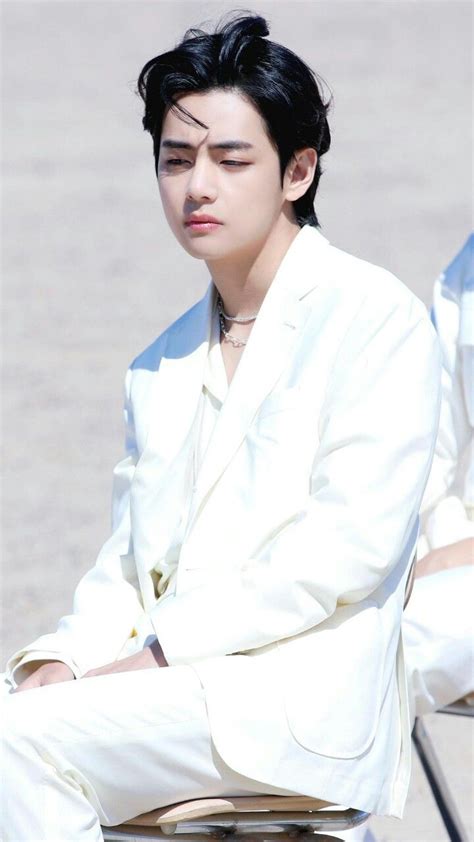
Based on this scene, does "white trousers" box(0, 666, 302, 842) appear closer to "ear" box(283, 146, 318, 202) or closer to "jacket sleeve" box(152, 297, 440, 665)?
"jacket sleeve" box(152, 297, 440, 665)

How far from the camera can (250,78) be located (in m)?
2.76

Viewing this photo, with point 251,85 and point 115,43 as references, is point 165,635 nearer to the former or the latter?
point 251,85

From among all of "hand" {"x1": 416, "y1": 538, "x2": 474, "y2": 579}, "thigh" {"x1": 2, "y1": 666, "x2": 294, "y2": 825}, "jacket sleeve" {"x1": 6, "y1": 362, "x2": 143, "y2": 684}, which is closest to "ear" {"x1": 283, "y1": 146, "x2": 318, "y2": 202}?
"jacket sleeve" {"x1": 6, "y1": 362, "x2": 143, "y2": 684}

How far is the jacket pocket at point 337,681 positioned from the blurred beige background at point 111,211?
122cm

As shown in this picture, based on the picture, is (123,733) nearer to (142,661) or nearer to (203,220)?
(142,661)

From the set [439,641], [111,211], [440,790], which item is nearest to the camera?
[439,641]

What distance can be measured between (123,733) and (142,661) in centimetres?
18

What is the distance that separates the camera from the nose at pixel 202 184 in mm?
2736

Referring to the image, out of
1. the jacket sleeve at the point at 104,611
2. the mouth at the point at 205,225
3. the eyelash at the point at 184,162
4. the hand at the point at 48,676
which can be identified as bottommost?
A: the hand at the point at 48,676

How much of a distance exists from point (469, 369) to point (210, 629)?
4.49ft

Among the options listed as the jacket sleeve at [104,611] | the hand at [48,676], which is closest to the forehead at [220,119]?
the jacket sleeve at [104,611]

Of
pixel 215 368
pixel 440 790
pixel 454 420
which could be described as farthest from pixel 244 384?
pixel 440 790

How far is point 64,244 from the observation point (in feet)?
32.2

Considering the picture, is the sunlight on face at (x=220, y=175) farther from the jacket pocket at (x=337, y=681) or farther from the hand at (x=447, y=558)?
the hand at (x=447, y=558)
